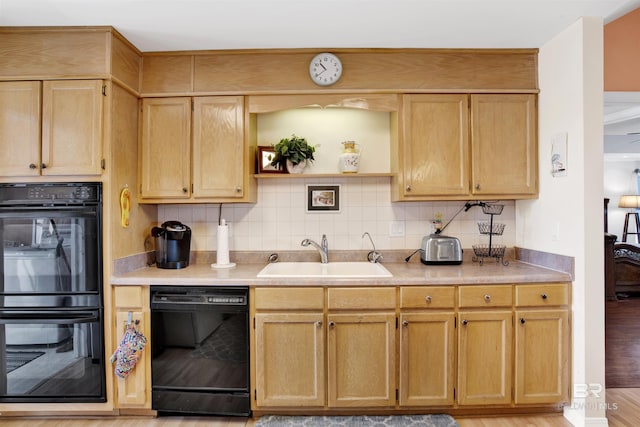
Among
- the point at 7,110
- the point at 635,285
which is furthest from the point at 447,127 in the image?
the point at 635,285

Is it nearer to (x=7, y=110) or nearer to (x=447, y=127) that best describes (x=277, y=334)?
(x=447, y=127)

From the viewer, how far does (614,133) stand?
480 centimetres

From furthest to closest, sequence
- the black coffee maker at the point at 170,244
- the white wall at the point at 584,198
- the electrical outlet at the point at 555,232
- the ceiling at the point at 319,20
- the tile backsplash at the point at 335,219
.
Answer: the tile backsplash at the point at 335,219, the black coffee maker at the point at 170,244, the electrical outlet at the point at 555,232, the white wall at the point at 584,198, the ceiling at the point at 319,20

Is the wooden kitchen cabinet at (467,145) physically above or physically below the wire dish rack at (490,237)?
above

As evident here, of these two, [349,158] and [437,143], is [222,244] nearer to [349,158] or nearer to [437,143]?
[349,158]

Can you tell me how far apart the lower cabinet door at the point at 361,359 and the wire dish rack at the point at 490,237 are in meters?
0.97

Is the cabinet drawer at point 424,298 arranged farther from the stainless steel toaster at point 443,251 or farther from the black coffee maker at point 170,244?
the black coffee maker at point 170,244

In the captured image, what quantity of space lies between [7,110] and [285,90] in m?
1.66

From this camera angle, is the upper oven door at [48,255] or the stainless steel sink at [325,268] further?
the stainless steel sink at [325,268]

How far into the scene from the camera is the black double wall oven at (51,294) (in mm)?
2039

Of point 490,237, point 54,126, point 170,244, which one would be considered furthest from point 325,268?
point 54,126

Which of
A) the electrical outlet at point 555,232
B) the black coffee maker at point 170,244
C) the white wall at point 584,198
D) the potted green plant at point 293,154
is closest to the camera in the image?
the white wall at point 584,198

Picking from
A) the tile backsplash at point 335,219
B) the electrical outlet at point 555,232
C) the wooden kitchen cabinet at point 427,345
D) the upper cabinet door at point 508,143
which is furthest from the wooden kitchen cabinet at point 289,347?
the electrical outlet at point 555,232

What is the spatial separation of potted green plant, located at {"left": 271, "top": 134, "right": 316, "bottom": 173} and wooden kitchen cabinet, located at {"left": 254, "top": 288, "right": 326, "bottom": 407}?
0.91m
